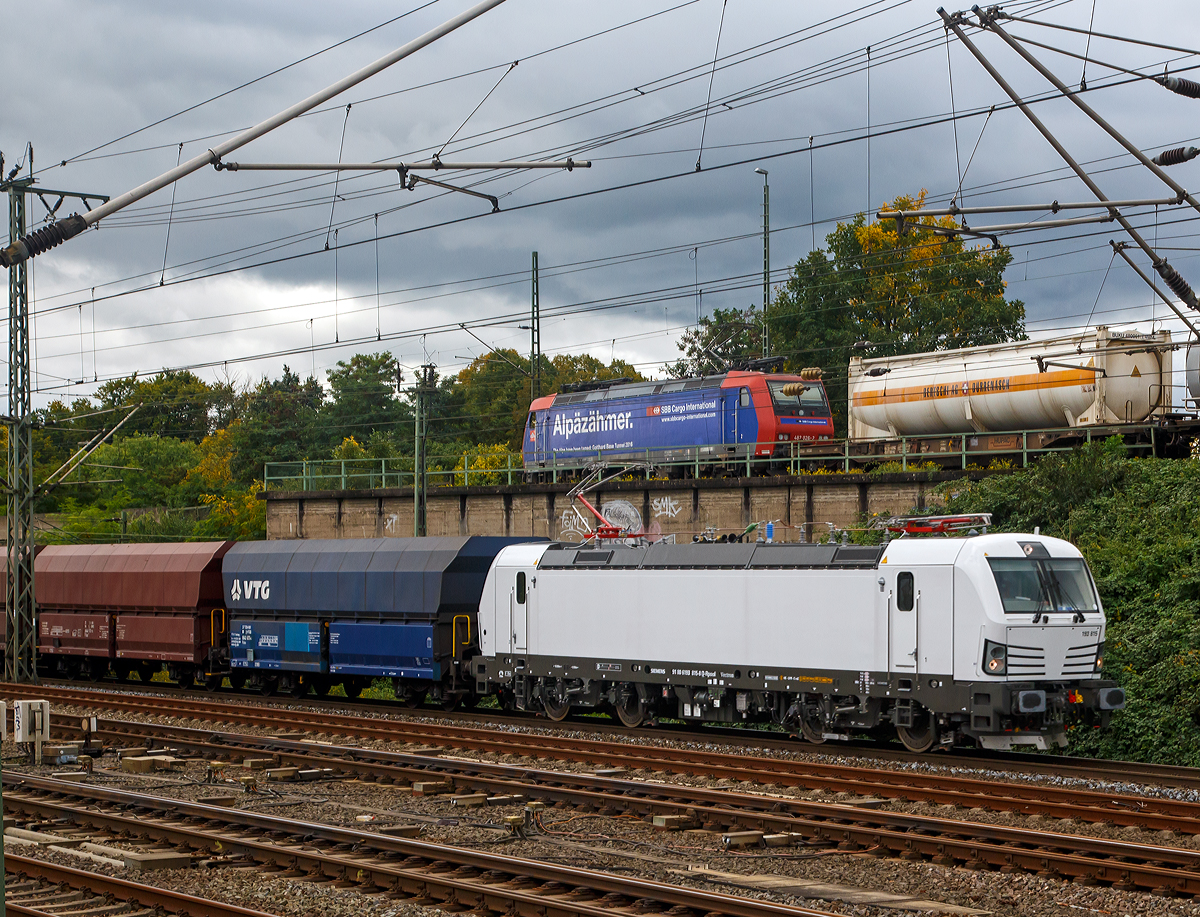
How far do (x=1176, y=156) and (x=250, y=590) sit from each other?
75.7 feet

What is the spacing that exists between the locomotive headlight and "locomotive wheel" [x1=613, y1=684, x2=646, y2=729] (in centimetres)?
714

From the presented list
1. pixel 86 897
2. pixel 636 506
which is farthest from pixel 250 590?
pixel 86 897

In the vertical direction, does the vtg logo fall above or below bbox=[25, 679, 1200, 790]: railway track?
above

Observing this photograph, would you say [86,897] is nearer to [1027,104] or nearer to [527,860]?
[527,860]

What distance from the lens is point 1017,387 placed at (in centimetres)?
3253

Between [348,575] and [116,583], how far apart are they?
9.36 m

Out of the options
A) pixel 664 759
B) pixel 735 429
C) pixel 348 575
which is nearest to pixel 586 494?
pixel 735 429

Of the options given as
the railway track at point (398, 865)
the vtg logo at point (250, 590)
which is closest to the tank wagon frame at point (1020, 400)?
the vtg logo at point (250, 590)

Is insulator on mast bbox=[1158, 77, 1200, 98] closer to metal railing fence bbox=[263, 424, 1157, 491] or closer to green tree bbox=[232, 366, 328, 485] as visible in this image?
metal railing fence bbox=[263, 424, 1157, 491]

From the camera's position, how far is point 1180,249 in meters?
19.0

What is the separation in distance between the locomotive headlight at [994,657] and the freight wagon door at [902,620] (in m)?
1.11

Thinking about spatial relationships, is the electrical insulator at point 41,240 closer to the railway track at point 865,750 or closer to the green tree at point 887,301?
the railway track at point 865,750

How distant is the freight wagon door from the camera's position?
59.1 ft

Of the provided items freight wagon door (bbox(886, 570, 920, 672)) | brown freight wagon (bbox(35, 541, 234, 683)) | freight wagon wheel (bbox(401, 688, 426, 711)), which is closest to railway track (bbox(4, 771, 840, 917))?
freight wagon door (bbox(886, 570, 920, 672))
